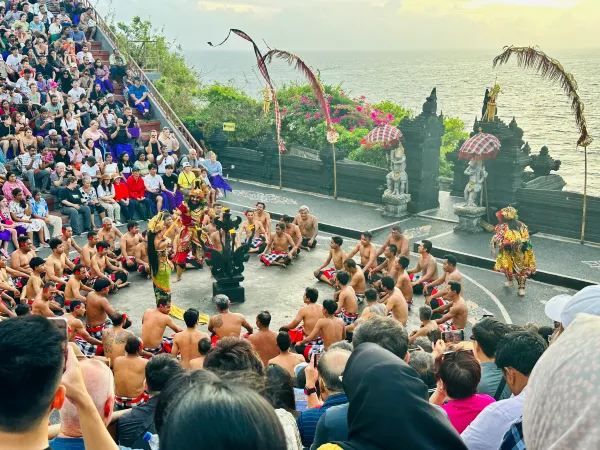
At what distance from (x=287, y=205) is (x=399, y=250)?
7027 mm

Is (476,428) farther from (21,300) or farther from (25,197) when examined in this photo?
(25,197)

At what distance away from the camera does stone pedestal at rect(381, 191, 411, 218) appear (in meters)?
19.2

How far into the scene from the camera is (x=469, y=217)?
1764 centimetres

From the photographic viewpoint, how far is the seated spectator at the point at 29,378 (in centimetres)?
243

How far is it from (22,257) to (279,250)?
16.7 feet

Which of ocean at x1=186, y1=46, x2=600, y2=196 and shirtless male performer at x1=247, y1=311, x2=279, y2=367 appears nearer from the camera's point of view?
shirtless male performer at x1=247, y1=311, x2=279, y2=367

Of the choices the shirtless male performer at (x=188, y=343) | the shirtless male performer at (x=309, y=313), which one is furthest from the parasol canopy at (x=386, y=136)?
the shirtless male performer at (x=188, y=343)

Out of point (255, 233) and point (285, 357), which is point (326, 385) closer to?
point (285, 357)

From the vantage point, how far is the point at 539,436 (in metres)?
1.84

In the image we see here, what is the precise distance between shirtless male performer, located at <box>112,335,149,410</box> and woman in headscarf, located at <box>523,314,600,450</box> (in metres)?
6.99

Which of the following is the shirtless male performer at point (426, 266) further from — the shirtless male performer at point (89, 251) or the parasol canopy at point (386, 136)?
the parasol canopy at point (386, 136)

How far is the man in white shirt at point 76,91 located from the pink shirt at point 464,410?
730 inches

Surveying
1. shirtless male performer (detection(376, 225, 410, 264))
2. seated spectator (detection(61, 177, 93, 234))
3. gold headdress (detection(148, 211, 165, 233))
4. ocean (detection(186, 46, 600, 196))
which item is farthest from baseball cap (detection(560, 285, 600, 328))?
ocean (detection(186, 46, 600, 196))

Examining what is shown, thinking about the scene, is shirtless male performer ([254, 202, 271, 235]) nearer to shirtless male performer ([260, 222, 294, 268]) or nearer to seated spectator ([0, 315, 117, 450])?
shirtless male performer ([260, 222, 294, 268])
